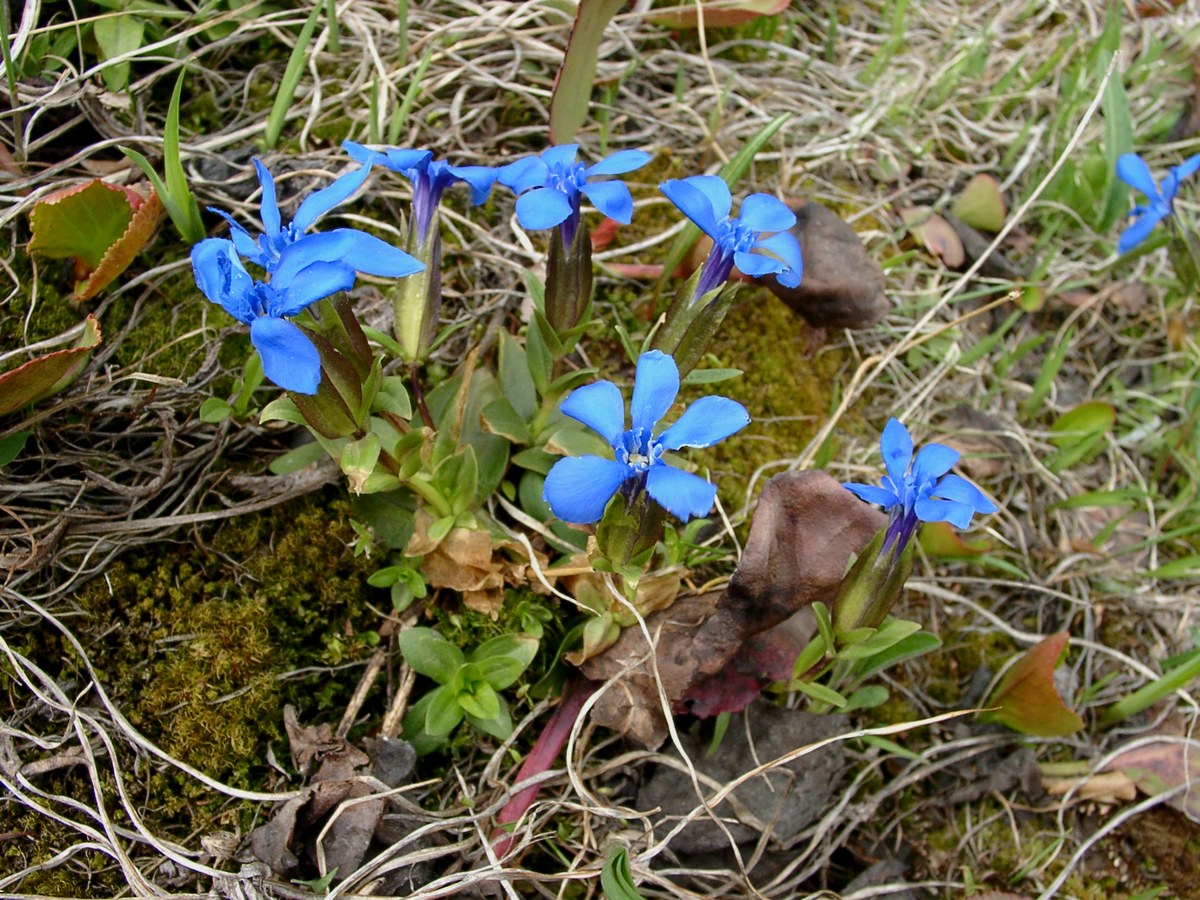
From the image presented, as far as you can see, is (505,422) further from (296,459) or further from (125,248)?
(125,248)

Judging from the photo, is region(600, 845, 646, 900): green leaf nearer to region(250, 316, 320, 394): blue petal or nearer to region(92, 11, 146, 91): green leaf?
region(250, 316, 320, 394): blue petal

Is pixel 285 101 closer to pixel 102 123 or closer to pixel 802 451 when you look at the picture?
pixel 102 123

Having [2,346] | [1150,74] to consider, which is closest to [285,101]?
[2,346]

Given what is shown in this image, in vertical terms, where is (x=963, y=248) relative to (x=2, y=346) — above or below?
below

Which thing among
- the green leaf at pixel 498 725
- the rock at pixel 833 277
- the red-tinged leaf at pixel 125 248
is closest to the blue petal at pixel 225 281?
the red-tinged leaf at pixel 125 248

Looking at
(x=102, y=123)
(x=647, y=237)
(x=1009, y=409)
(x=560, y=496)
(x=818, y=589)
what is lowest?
(x=1009, y=409)

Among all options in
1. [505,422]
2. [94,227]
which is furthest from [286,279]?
[94,227]
